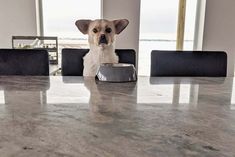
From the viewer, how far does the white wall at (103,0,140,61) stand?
3.61 meters

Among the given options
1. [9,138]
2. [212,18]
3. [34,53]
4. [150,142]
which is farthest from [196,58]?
[212,18]

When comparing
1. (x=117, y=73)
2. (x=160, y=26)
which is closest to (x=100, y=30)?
(x=117, y=73)

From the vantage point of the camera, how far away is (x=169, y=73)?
5.50 feet

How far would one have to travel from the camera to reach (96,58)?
5.18 ft

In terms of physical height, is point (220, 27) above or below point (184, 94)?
above

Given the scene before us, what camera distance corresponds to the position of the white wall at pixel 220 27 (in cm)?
375

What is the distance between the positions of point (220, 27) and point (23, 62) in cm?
312

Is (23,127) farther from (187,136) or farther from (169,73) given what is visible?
(169,73)

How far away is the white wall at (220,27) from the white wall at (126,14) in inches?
41.1

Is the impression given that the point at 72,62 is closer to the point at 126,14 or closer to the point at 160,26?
the point at 126,14

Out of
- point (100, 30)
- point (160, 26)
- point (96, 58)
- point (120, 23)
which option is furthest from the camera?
point (160, 26)

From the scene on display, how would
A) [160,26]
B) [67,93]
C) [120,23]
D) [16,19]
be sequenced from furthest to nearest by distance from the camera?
[160,26] → [16,19] → [120,23] → [67,93]

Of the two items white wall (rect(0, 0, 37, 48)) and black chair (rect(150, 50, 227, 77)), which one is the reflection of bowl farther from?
white wall (rect(0, 0, 37, 48))

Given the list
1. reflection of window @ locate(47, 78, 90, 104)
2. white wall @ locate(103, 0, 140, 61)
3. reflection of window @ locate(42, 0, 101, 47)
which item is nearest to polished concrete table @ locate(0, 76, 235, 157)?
reflection of window @ locate(47, 78, 90, 104)
